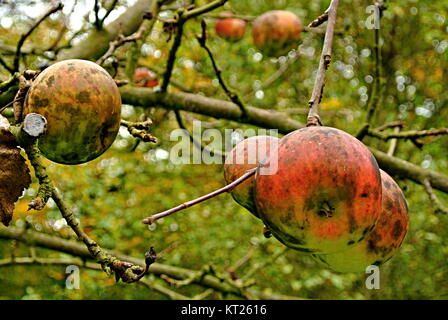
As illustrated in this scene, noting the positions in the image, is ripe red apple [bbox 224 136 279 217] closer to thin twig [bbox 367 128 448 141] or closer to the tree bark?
thin twig [bbox 367 128 448 141]

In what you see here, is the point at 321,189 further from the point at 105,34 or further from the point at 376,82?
the point at 105,34

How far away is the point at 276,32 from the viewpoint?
325 centimetres

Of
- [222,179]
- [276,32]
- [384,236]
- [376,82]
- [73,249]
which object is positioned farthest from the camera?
[222,179]

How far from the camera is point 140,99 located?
2.28 m

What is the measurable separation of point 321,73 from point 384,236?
45 centimetres

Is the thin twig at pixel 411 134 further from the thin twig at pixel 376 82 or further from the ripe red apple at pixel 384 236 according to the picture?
the ripe red apple at pixel 384 236

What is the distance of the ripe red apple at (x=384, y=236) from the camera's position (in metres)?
1.28

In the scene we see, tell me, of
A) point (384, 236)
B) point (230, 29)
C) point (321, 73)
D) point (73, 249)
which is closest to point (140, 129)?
point (321, 73)

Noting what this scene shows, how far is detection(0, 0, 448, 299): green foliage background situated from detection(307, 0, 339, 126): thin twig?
2.29m

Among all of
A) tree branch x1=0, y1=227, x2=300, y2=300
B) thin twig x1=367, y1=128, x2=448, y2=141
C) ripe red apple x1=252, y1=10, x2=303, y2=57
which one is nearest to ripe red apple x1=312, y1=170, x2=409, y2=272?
thin twig x1=367, y1=128, x2=448, y2=141
